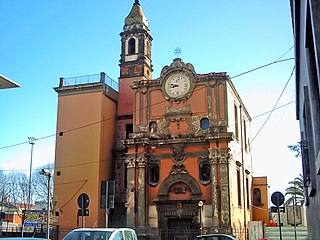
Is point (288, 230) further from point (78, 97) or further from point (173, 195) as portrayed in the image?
point (78, 97)

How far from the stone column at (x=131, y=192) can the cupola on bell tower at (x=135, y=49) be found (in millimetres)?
10295

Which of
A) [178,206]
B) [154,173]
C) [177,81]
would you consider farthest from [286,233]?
[177,81]

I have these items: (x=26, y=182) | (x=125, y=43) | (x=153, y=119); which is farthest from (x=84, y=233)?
(x=26, y=182)

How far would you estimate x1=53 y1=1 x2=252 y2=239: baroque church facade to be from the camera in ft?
111

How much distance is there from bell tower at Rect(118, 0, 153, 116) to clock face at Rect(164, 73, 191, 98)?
5.69m

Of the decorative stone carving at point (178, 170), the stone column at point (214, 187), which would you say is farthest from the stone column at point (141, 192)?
the stone column at point (214, 187)

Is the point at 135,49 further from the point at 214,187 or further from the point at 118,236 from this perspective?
the point at 118,236

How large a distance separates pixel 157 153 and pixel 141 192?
3.53 meters

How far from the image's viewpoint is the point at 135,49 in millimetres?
43250

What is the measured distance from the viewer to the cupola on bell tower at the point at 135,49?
1678 inches

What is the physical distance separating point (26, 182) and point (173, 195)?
148 feet

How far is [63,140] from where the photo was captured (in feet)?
130

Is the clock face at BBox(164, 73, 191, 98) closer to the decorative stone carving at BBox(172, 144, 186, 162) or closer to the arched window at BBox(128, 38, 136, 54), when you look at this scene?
the decorative stone carving at BBox(172, 144, 186, 162)

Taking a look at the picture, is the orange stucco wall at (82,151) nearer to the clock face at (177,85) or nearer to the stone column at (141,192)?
the stone column at (141,192)
